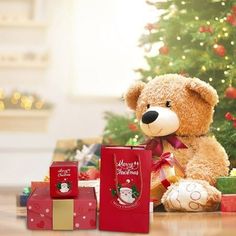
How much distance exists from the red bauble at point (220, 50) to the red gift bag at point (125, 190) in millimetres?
1260

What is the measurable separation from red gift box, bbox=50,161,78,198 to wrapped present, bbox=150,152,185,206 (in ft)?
1.74

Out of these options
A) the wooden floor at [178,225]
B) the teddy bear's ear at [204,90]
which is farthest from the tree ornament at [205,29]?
the wooden floor at [178,225]

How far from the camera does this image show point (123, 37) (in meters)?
4.72

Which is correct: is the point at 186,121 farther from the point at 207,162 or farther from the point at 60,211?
the point at 60,211

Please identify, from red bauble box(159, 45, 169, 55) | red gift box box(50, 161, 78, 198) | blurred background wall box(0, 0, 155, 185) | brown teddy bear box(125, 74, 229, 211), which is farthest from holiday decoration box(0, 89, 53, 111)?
red gift box box(50, 161, 78, 198)

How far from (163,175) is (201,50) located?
3.09ft

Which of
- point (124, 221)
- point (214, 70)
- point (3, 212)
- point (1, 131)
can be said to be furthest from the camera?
point (1, 131)

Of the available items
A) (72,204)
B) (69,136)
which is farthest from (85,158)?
(69,136)

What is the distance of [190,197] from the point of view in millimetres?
2037

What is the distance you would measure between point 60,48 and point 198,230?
A: 3.22 metres

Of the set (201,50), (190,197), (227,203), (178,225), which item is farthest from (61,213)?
(201,50)

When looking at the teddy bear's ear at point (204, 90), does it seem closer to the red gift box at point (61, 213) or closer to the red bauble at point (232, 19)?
the red bauble at point (232, 19)

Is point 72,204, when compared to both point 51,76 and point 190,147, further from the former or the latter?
point 51,76

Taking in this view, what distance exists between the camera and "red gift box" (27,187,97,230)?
Answer: 64.6 inches
